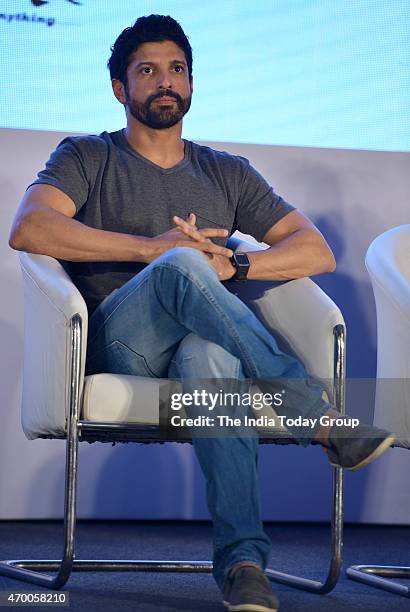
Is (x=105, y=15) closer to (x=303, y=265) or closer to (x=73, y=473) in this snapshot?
(x=303, y=265)

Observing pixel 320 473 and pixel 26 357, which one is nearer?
pixel 26 357

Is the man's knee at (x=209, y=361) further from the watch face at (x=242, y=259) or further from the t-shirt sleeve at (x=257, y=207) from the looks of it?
the t-shirt sleeve at (x=257, y=207)

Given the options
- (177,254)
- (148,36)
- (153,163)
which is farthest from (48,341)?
(148,36)

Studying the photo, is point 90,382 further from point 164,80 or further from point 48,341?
point 164,80

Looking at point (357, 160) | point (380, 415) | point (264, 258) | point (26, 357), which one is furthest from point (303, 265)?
point (357, 160)

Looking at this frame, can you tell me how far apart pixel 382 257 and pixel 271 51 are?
1111 mm

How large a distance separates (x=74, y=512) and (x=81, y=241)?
0.55m

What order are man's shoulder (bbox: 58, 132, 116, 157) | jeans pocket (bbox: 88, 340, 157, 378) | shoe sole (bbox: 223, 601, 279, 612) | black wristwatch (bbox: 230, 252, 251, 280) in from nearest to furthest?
shoe sole (bbox: 223, 601, 279, 612), jeans pocket (bbox: 88, 340, 157, 378), black wristwatch (bbox: 230, 252, 251, 280), man's shoulder (bbox: 58, 132, 116, 157)

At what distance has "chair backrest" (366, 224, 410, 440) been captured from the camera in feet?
7.07

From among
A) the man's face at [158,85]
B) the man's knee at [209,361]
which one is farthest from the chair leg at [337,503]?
the man's face at [158,85]

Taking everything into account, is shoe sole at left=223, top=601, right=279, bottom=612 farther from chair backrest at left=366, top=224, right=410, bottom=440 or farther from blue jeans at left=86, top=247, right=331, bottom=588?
chair backrest at left=366, top=224, right=410, bottom=440

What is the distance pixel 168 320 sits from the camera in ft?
6.44

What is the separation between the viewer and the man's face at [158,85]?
2.36m

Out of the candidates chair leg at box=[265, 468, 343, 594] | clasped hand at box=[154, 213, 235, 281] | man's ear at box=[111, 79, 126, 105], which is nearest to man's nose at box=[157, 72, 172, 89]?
man's ear at box=[111, 79, 126, 105]
